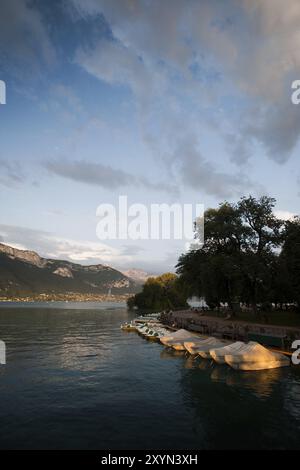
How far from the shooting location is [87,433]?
54.7 ft

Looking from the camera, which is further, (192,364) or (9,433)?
(192,364)

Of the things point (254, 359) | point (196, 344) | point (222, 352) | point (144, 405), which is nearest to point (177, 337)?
point (196, 344)

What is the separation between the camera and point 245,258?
2158 inches

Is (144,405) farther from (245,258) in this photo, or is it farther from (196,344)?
(245,258)

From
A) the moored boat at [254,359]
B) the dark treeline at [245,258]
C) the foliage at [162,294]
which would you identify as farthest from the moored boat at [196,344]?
the foliage at [162,294]

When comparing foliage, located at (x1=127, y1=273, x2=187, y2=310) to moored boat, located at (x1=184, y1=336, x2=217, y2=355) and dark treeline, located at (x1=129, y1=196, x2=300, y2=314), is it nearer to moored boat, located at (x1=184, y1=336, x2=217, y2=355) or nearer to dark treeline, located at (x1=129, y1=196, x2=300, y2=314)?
dark treeline, located at (x1=129, y1=196, x2=300, y2=314)

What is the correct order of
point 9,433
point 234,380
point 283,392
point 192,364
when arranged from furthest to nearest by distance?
point 192,364
point 234,380
point 283,392
point 9,433

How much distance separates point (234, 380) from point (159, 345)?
22490 millimetres

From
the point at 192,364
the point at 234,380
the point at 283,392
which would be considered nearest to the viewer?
the point at 283,392

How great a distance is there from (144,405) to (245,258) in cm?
3821

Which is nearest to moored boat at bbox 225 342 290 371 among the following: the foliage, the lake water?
the lake water

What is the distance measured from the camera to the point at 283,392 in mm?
23688
